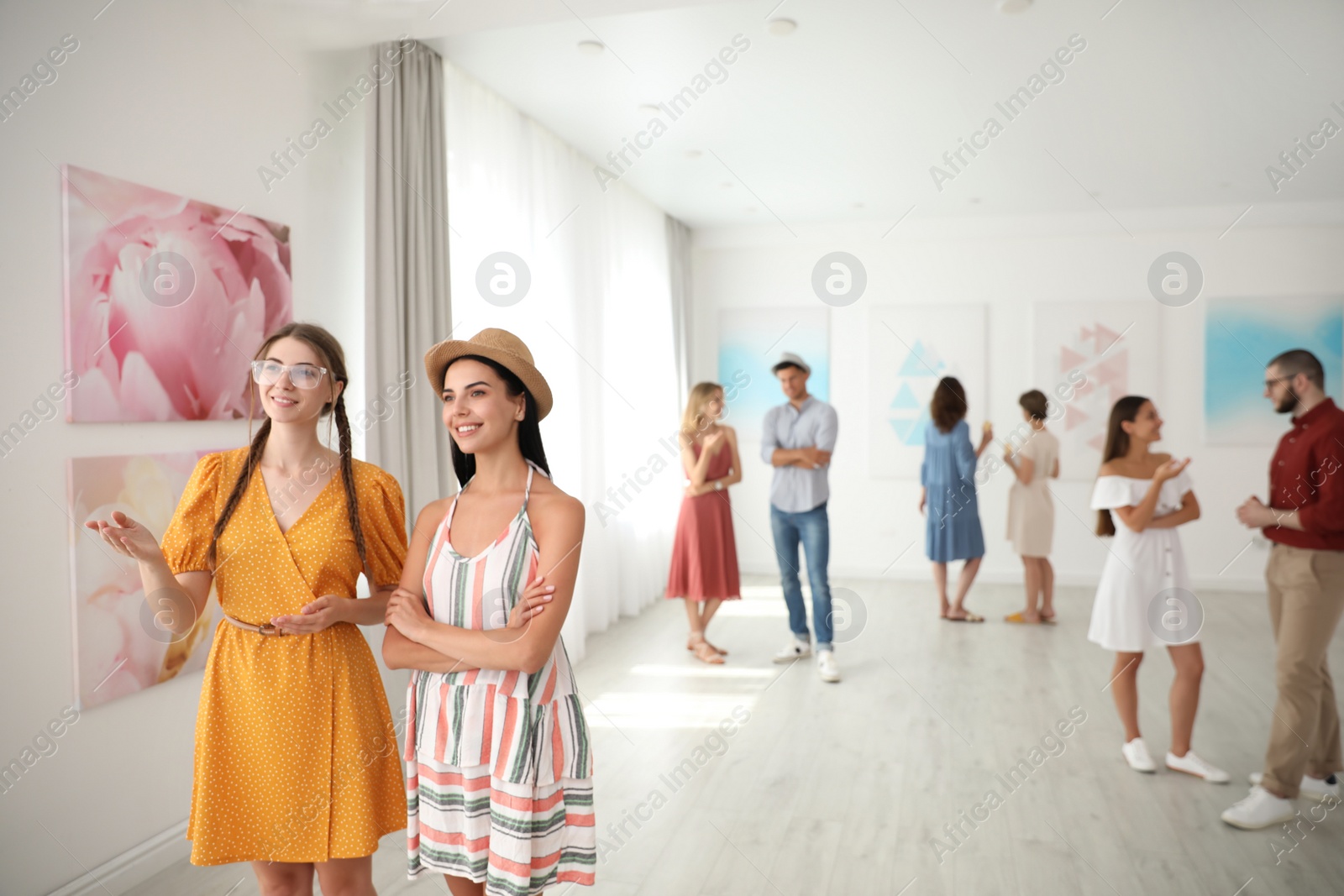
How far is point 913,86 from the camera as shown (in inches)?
167

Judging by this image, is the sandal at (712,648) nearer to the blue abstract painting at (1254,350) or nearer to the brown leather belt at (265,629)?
the brown leather belt at (265,629)

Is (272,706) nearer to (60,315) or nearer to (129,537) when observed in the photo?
(129,537)

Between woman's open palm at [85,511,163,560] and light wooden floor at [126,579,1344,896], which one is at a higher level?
woman's open palm at [85,511,163,560]

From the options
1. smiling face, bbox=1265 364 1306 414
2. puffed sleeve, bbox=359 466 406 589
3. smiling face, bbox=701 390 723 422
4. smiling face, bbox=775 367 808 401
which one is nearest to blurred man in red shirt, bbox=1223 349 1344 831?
smiling face, bbox=1265 364 1306 414

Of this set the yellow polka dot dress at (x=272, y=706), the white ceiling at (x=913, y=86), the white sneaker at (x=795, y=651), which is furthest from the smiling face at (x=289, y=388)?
the white sneaker at (x=795, y=651)

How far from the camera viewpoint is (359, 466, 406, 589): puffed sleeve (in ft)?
6.07

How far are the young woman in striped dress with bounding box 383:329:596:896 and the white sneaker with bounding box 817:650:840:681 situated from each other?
3.05 m

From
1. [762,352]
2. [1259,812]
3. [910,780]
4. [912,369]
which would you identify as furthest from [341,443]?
[912,369]

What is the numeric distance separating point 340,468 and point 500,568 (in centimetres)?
47

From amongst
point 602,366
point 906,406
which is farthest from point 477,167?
point 906,406

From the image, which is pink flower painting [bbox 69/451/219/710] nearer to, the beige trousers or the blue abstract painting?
the beige trousers

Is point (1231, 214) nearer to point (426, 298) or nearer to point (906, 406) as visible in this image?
point (906, 406)

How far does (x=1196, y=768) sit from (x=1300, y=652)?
0.64 meters

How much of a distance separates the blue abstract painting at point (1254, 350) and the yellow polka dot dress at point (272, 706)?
7288 mm
